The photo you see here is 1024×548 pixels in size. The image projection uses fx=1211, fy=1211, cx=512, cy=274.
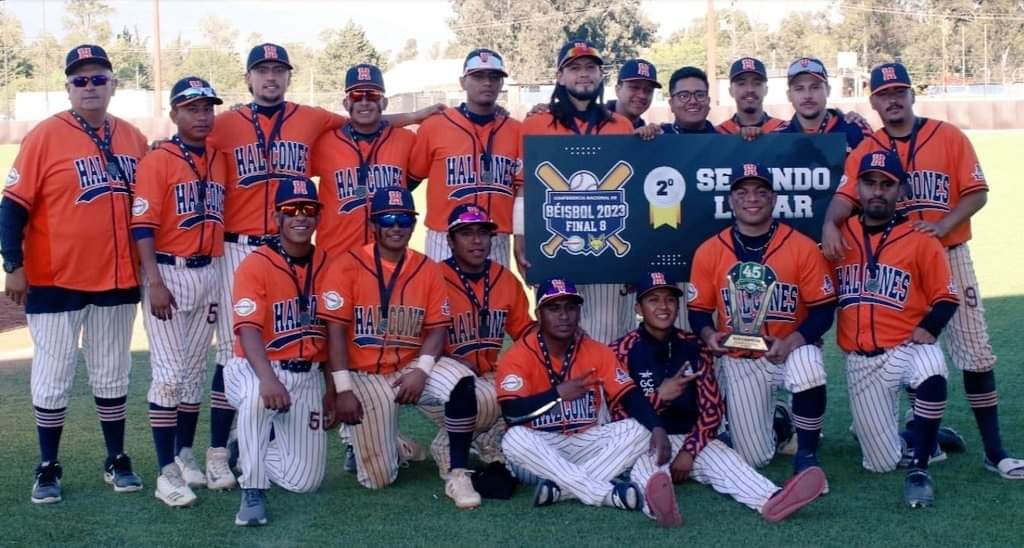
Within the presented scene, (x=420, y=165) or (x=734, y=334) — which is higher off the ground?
(x=420, y=165)

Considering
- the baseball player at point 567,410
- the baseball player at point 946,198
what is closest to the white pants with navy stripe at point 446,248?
the baseball player at point 567,410

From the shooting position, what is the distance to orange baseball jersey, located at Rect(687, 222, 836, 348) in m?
5.98

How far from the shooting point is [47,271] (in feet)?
18.8

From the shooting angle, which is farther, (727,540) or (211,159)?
(211,159)

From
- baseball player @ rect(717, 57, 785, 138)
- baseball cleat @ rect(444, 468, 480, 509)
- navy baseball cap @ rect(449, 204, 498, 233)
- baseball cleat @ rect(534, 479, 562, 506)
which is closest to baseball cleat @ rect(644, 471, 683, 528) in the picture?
baseball cleat @ rect(534, 479, 562, 506)

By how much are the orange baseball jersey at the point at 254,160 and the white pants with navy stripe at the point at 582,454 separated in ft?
6.02

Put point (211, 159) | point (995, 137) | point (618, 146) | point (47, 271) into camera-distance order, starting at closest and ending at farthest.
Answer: point (47, 271) < point (211, 159) < point (618, 146) < point (995, 137)

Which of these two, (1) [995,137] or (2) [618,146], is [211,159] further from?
(1) [995,137]

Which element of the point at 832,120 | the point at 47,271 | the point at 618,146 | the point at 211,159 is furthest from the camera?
the point at 832,120

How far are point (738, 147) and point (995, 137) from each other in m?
28.3

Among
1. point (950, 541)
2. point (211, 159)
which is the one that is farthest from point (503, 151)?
point (950, 541)

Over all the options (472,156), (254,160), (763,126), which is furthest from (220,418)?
(763,126)

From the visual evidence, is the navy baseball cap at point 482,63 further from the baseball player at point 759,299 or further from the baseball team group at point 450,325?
the baseball player at point 759,299

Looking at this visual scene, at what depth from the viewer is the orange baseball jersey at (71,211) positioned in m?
5.71
